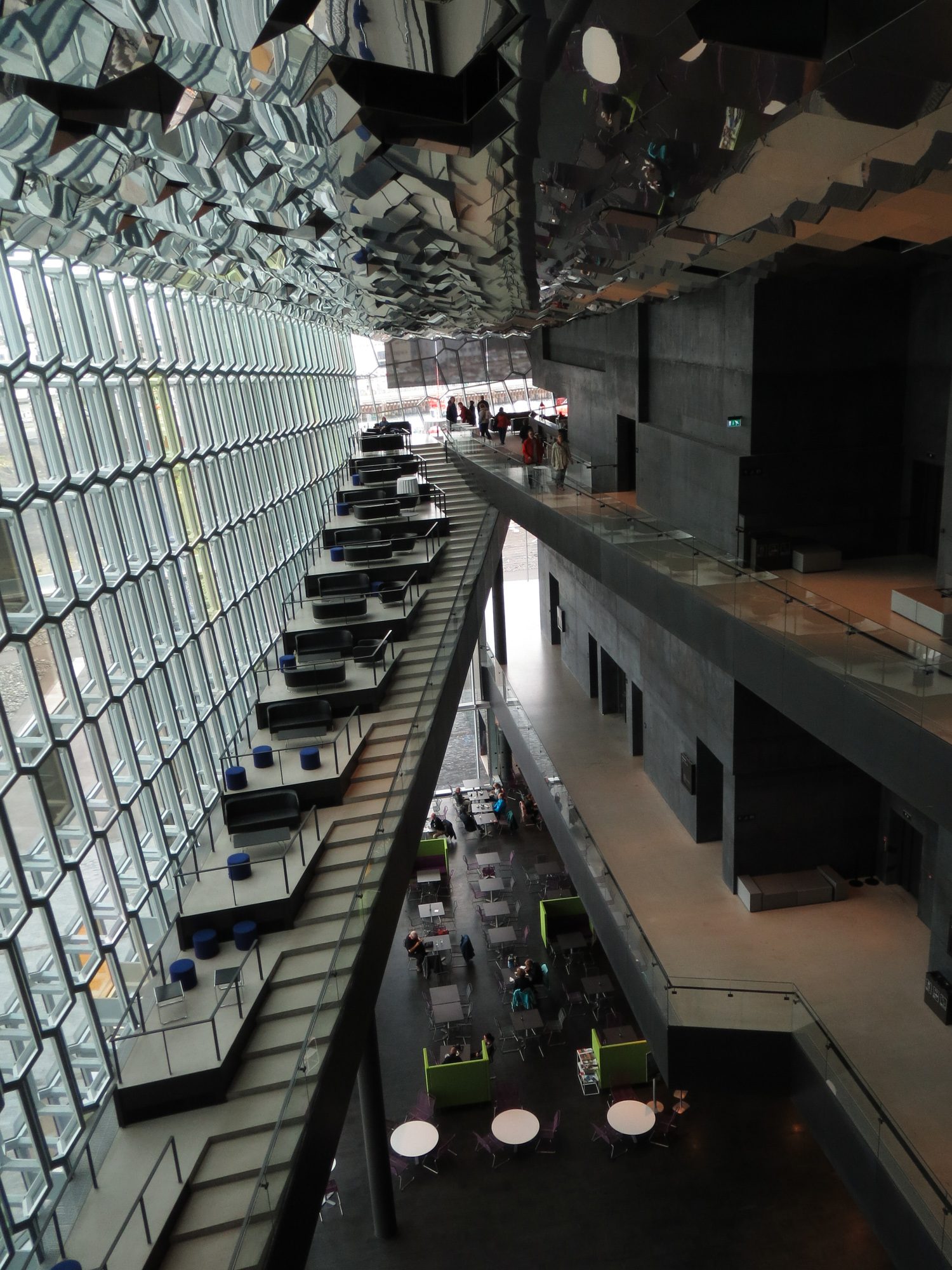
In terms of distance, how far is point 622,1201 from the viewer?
17.8m

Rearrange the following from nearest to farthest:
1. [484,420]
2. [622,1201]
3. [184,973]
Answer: [184,973], [622,1201], [484,420]

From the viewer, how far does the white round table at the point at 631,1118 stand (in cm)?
1862

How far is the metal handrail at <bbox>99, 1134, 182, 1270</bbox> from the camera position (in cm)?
873

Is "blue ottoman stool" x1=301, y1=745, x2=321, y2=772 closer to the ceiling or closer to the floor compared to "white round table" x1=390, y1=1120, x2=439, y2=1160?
closer to the ceiling

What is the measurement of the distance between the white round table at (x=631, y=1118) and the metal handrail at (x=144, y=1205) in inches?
440

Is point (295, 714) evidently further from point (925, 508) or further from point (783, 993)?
point (925, 508)

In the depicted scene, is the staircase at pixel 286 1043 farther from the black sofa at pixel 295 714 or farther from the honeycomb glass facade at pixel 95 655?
the honeycomb glass facade at pixel 95 655

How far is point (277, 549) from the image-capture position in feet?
83.5

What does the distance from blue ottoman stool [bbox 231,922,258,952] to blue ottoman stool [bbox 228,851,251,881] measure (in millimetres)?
920

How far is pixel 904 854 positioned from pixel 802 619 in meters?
8.21

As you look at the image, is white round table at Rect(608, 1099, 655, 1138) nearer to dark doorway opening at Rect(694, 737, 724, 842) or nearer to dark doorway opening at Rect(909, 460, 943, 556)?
dark doorway opening at Rect(694, 737, 724, 842)

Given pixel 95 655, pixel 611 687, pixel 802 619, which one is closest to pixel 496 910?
pixel 611 687

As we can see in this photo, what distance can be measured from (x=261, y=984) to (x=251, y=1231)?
3.86 m

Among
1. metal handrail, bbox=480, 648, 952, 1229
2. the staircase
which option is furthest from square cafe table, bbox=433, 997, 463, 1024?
the staircase
